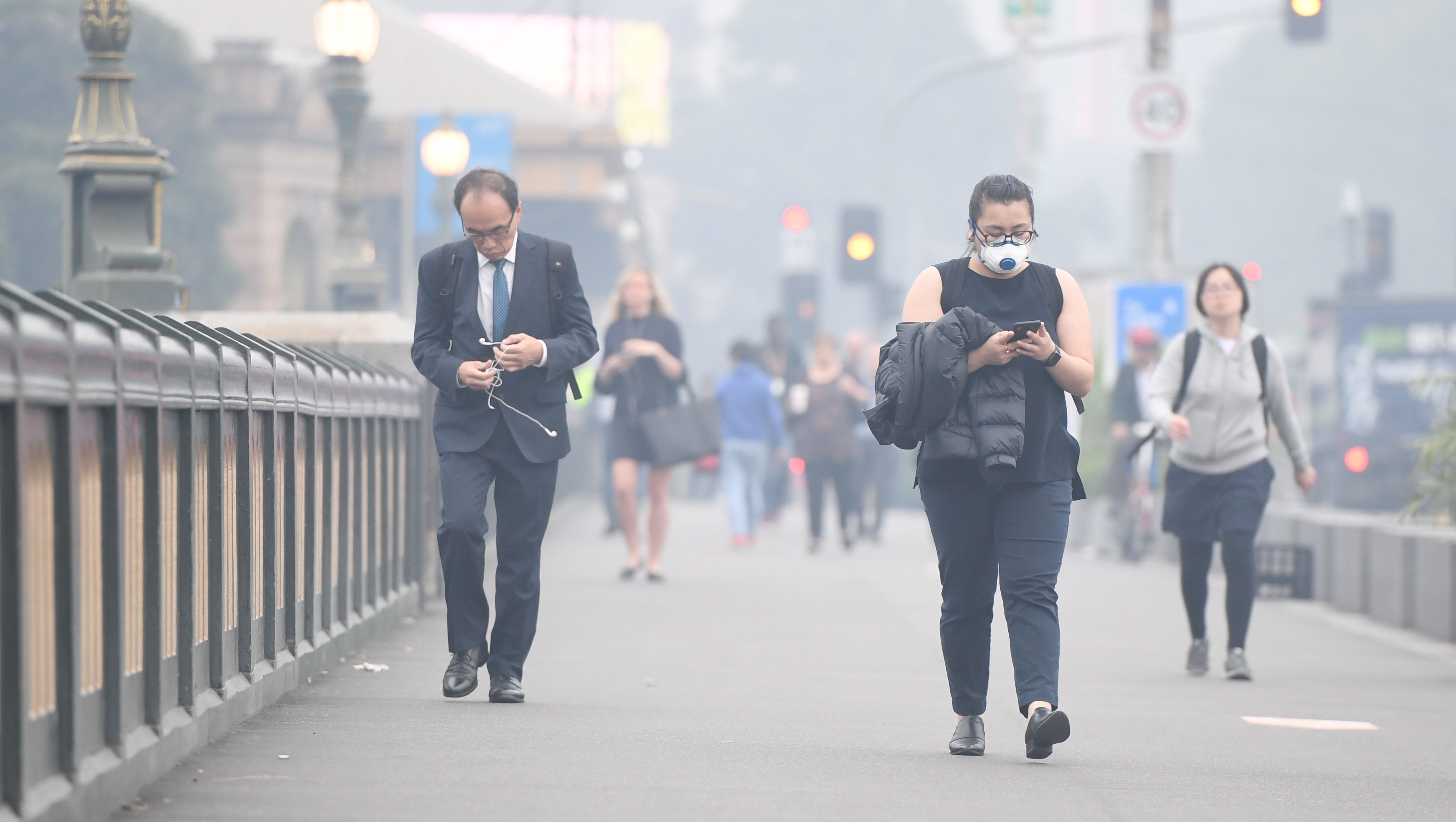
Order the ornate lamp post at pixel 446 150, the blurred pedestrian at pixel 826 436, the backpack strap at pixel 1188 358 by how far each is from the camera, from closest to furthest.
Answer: the backpack strap at pixel 1188 358, the blurred pedestrian at pixel 826 436, the ornate lamp post at pixel 446 150

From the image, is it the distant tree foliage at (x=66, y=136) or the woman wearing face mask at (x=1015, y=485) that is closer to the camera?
the woman wearing face mask at (x=1015, y=485)

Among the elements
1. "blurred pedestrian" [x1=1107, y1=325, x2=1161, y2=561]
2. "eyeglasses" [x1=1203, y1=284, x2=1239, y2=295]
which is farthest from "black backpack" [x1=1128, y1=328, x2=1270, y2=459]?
"blurred pedestrian" [x1=1107, y1=325, x2=1161, y2=561]

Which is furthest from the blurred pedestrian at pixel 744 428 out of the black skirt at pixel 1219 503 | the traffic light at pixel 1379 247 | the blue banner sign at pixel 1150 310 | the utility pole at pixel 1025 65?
the traffic light at pixel 1379 247

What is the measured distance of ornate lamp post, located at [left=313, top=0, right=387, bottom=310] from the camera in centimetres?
1666

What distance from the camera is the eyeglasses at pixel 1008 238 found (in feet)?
21.4

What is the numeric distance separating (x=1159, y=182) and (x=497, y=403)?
14.2 metres

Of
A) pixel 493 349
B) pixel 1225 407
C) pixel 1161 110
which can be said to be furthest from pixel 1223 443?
pixel 1161 110

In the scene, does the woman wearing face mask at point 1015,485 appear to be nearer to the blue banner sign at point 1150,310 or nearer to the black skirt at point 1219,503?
the black skirt at point 1219,503

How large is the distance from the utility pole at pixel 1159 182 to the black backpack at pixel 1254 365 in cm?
1041

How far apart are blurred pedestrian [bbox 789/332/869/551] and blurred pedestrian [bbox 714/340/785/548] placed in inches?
10.1

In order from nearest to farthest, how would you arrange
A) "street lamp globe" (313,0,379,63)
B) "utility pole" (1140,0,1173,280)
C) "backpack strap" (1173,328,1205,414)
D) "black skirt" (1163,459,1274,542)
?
"black skirt" (1163,459,1274,542) → "backpack strap" (1173,328,1205,414) → "street lamp globe" (313,0,379,63) → "utility pole" (1140,0,1173,280)

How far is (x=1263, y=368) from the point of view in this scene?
32.7 ft

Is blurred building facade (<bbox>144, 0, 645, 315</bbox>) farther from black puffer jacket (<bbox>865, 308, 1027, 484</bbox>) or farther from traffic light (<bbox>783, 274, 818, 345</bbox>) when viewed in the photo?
black puffer jacket (<bbox>865, 308, 1027, 484</bbox>)

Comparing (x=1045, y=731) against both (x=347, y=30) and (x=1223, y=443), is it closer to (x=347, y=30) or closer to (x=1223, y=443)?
(x=1223, y=443)
